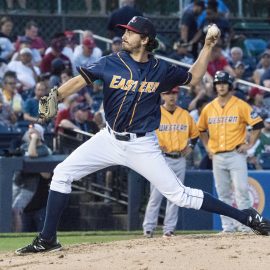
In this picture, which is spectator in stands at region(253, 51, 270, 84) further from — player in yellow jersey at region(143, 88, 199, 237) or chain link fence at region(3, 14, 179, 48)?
player in yellow jersey at region(143, 88, 199, 237)

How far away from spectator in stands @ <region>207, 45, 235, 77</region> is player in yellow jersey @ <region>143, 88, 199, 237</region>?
16.1 feet

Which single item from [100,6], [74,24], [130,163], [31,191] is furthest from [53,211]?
[100,6]

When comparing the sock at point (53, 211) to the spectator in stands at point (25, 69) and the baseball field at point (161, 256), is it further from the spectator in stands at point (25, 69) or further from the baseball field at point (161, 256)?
the spectator in stands at point (25, 69)

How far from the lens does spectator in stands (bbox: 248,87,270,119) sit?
51.3 ft

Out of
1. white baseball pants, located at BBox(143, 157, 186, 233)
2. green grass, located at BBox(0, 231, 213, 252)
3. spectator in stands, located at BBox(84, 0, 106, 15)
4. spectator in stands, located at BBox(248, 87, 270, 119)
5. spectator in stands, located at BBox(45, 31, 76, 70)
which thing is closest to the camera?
green grass, located at BBox(0, 231, 213, 252)

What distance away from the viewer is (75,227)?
1427 centimetres

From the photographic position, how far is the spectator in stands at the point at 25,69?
16031 millimetres

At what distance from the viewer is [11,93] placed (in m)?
15.0

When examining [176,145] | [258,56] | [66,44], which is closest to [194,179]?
[176,145]

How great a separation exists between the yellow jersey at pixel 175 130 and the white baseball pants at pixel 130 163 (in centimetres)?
329

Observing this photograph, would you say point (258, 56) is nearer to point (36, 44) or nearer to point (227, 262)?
point (36, 44)

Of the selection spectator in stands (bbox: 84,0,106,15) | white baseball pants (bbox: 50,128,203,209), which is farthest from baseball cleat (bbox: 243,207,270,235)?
spectator in stands (bbox: 84,0,106,15)

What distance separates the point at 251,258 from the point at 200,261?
1.37 feet

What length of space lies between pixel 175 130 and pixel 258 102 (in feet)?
14.4
